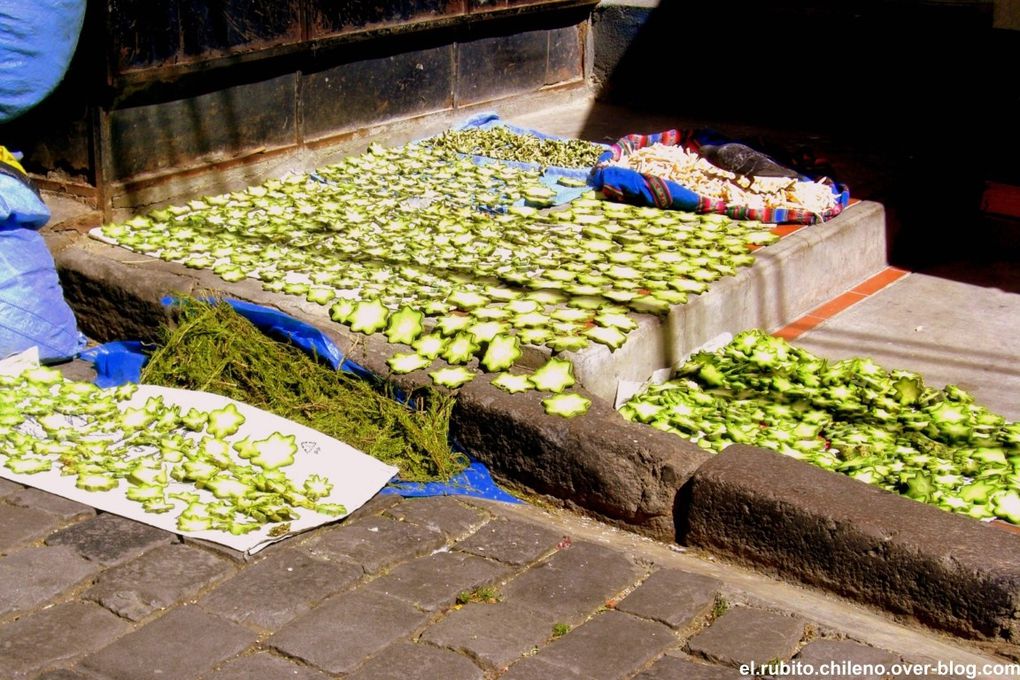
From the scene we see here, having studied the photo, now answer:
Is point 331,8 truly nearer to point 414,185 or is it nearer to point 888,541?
point 414,185

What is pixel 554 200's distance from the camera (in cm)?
690

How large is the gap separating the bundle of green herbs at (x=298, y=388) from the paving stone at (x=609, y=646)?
1.10m

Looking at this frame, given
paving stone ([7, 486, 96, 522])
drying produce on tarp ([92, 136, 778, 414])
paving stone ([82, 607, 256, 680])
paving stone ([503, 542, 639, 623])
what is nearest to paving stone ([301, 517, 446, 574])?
paving stone ([503, 542, 639, 623])

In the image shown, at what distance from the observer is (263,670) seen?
326 cm

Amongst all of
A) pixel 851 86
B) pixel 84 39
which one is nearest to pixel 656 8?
pixel 851 86

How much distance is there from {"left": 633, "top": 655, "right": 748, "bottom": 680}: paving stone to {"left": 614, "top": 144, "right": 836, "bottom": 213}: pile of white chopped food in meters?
3.82

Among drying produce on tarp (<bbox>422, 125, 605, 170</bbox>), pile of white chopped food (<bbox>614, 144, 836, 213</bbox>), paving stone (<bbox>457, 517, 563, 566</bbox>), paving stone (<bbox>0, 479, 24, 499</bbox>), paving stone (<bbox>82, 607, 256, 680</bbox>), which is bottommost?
paving stone (<bbox>457, 517, 563, 566</bbox>)

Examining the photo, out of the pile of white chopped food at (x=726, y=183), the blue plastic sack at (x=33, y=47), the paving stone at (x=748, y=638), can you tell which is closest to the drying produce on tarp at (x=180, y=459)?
the paving stone at (x=748, y=638)

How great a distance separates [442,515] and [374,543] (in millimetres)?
295

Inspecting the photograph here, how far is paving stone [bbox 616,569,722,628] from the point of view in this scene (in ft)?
11.6

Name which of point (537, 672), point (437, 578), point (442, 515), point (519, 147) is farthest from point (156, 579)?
point (519, 147)

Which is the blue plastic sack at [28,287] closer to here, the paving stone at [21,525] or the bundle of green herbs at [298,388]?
the bundle of green herbs at [298,388]

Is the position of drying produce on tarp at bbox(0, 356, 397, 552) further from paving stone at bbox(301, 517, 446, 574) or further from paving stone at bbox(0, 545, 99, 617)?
paving stone at bbox(0, 545, 99, 617)

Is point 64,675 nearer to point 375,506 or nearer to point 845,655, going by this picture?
point 375,506
